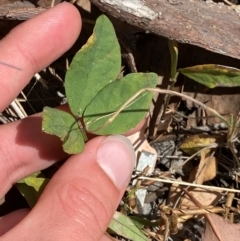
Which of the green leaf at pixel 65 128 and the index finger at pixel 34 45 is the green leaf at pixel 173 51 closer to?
the index finger at pixel 34 45

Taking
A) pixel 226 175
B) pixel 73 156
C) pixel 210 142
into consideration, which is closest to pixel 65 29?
pixel 73 156

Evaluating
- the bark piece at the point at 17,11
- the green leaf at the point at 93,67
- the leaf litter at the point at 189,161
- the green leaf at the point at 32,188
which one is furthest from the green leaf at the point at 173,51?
the green leaf at the point at 32,188

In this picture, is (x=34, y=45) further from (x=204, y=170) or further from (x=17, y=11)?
(x=204, y=170)

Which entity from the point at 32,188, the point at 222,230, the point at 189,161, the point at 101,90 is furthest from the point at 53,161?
the point at 222,230

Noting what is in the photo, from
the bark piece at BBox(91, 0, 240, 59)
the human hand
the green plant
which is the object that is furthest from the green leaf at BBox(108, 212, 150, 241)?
the bark piece at BBox(91, 0, 240, 59)

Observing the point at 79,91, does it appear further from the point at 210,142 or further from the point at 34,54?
the point at 210,142
